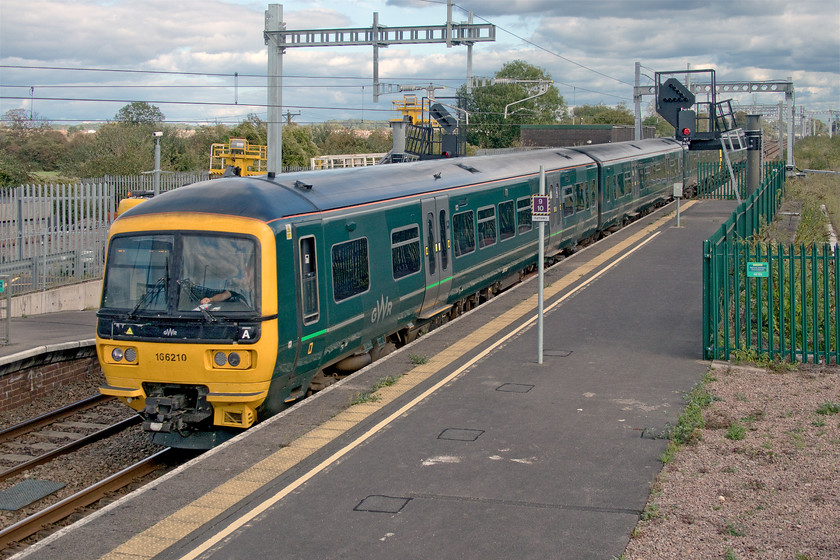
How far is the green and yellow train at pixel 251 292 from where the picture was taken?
9469 mm

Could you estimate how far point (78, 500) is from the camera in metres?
9.33

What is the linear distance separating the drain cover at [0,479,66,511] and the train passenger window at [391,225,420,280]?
532 cm

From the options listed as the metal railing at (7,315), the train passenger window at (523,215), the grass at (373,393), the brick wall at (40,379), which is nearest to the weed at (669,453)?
the grass at (373,393)

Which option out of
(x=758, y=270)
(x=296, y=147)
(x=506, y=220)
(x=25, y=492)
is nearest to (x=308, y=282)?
(x=25, y=492)

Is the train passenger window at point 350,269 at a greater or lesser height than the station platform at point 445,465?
greater

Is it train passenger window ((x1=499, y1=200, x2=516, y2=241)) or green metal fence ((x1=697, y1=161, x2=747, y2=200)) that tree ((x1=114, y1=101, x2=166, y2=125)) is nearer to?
green metal fence ((x1=697, y1=161, x2=747, y2=200))

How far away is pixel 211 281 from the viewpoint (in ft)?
31.4

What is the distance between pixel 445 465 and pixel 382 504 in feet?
3.40

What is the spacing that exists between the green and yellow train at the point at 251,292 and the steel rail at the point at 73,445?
5.90ft

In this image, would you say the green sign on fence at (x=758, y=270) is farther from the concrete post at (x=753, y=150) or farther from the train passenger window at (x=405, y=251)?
the concrete post at (x=753, y=150)

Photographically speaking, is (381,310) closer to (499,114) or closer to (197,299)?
(197,299)

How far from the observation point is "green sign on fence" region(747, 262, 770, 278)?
12.2 m

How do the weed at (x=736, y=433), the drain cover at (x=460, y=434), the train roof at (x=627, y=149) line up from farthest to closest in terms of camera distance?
the train roof at (x=627, y=149)
the drain cover at (x=460, y=434)
the weed at (x=736, y=433)

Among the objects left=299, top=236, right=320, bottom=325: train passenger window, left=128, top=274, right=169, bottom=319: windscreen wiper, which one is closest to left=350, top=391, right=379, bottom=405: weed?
left=299, top=236, right=320, bottom=325: train passenger window
